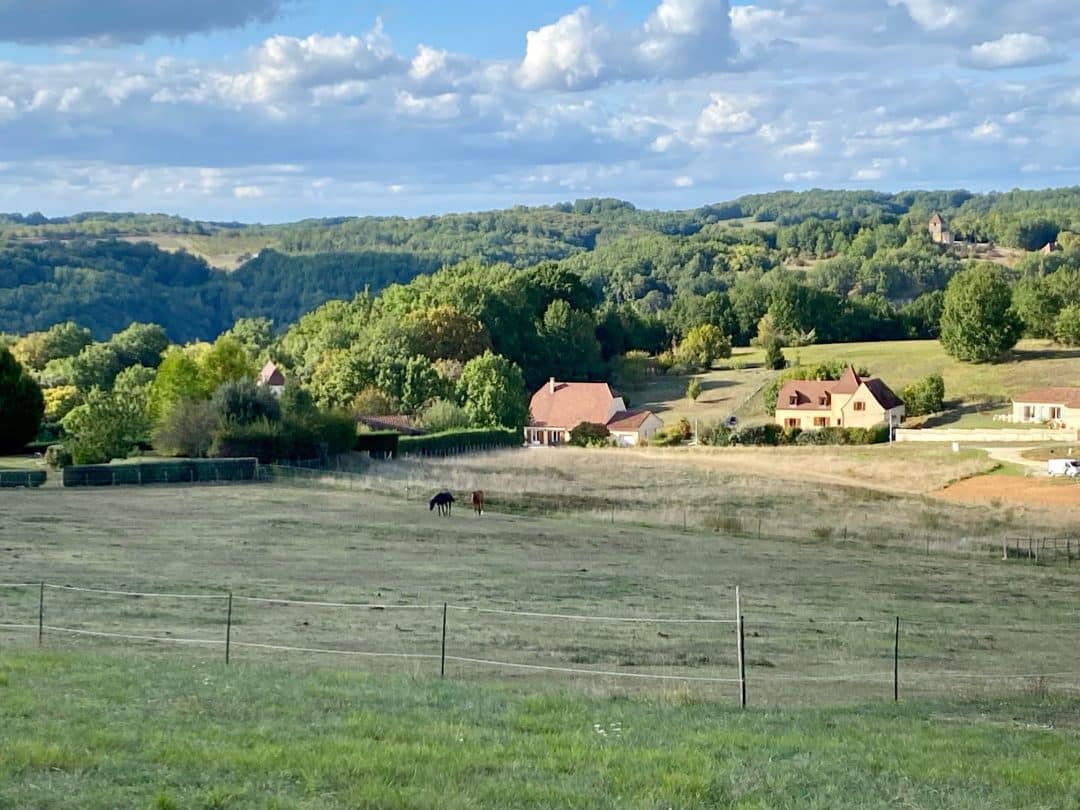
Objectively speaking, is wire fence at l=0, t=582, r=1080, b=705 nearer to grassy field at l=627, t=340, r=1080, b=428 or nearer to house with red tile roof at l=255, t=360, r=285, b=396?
grassy field at l=627, t=340, r=1080, b=428

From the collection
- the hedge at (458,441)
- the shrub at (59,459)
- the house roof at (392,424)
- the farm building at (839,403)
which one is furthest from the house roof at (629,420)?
the shrub at (59,459)

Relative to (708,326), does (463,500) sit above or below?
below

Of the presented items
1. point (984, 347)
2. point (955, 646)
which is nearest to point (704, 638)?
point (955, 646)

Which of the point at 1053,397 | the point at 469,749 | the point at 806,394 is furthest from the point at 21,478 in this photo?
the point at 1053,397

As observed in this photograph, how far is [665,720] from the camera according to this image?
14664 mm

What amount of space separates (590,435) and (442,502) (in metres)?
53.9

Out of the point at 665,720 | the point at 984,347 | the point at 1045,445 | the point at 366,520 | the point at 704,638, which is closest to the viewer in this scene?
the point at 665,720

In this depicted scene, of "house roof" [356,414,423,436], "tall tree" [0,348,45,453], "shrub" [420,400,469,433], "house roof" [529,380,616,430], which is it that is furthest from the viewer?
"house roof" [529,380,616,430]

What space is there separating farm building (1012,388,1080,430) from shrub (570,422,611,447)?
1079 inches

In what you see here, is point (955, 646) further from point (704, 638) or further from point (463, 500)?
point (463, 500)

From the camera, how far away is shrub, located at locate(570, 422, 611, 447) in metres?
103

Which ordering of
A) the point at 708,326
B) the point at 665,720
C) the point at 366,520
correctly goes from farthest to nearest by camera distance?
the point at 708,326 < the point at 366,520 < the point at 665,720

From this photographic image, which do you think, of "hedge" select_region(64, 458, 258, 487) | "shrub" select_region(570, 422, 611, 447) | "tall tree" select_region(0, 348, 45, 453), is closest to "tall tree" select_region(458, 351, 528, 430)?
"shrub" select_region(570, 422, 611, 447)

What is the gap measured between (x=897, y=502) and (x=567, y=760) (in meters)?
52.3
